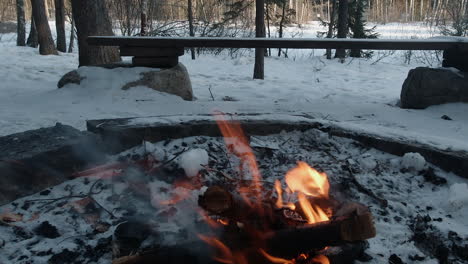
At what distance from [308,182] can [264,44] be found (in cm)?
294

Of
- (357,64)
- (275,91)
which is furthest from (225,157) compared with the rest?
(357,64)

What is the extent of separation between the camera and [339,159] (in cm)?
278

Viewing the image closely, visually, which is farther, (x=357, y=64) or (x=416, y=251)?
(x=357, y=64)

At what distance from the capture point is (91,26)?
6223 mm

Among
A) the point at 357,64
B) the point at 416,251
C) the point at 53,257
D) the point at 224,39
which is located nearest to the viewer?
the point at 53,257

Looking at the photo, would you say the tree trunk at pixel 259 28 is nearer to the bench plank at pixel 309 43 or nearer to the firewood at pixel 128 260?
the bench plank at pixel 309 43

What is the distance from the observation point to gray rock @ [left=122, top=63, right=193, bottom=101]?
5000 millimetres

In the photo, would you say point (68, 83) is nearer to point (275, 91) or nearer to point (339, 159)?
point (275, 91)

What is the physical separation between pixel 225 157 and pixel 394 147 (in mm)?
1238

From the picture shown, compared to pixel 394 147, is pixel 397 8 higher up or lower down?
higher up

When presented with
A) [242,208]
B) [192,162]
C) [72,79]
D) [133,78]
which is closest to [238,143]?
[192,162]

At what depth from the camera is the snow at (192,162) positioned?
2.42 metres

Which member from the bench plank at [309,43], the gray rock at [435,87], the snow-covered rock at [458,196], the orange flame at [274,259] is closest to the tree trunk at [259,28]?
the bench plank at [309,43]

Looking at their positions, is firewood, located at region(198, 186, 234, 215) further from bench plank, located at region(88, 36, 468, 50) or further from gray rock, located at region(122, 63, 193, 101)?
gray rock, located at region(122, 63, 193, 101)
